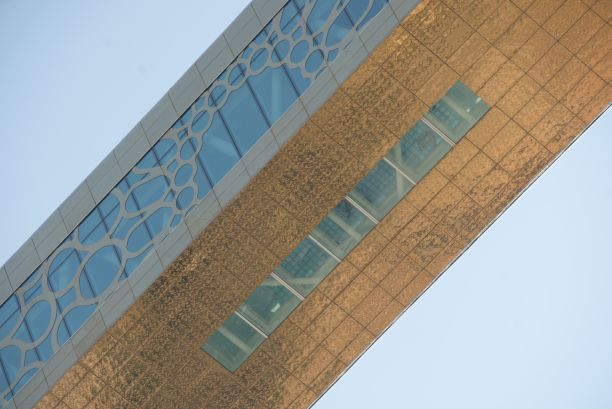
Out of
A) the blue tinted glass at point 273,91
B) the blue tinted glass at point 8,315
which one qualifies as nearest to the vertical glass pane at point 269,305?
the blue tinted glass at point 273,91

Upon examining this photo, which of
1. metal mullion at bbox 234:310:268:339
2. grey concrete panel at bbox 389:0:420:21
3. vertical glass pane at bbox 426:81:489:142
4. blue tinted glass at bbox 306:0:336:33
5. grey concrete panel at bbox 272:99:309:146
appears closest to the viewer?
grey concrete panel at bbox 389:0:420:21

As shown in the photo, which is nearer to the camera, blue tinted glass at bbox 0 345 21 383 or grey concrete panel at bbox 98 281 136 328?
grey concrete panel at bbox 98 281 136 328

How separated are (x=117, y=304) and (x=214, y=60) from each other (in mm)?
8672

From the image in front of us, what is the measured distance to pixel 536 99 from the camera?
115ft

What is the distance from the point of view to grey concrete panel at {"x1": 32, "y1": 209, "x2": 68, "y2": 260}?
1550 inches

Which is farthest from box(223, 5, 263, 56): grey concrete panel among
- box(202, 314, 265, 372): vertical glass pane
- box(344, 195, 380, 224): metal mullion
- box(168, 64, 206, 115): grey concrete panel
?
box(202, 314, 265, 372): vertical glass pane

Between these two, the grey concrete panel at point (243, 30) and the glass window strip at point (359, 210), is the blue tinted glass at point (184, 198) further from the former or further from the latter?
the grey concrete panel at point (243, 30)

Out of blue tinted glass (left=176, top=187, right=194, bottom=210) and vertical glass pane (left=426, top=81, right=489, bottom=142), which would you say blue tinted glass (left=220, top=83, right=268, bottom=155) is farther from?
vertical glass pane (left=426, top=81, right=489, bottom=142)

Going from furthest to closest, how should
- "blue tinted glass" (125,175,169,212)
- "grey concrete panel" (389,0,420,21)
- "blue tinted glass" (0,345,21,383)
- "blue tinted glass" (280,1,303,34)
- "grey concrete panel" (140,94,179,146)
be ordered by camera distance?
"blue tinted glass" (0,345,21,383)
"grey concrete panel" (140,94,179,146)
"blue tinted glass" (125,175,169,212)
"blue tinted glass" (280,1,303,34)
"grey concrete panel" (389,0,420,21)

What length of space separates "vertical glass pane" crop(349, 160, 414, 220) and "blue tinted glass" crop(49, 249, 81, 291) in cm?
993

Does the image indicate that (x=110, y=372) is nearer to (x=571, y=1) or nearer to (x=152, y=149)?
(x=152, y=149)

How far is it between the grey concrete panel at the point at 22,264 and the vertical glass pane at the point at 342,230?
10603 mm

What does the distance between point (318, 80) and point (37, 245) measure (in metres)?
12.6

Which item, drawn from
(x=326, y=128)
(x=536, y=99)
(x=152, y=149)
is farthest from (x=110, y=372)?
(x=536, y=99)
